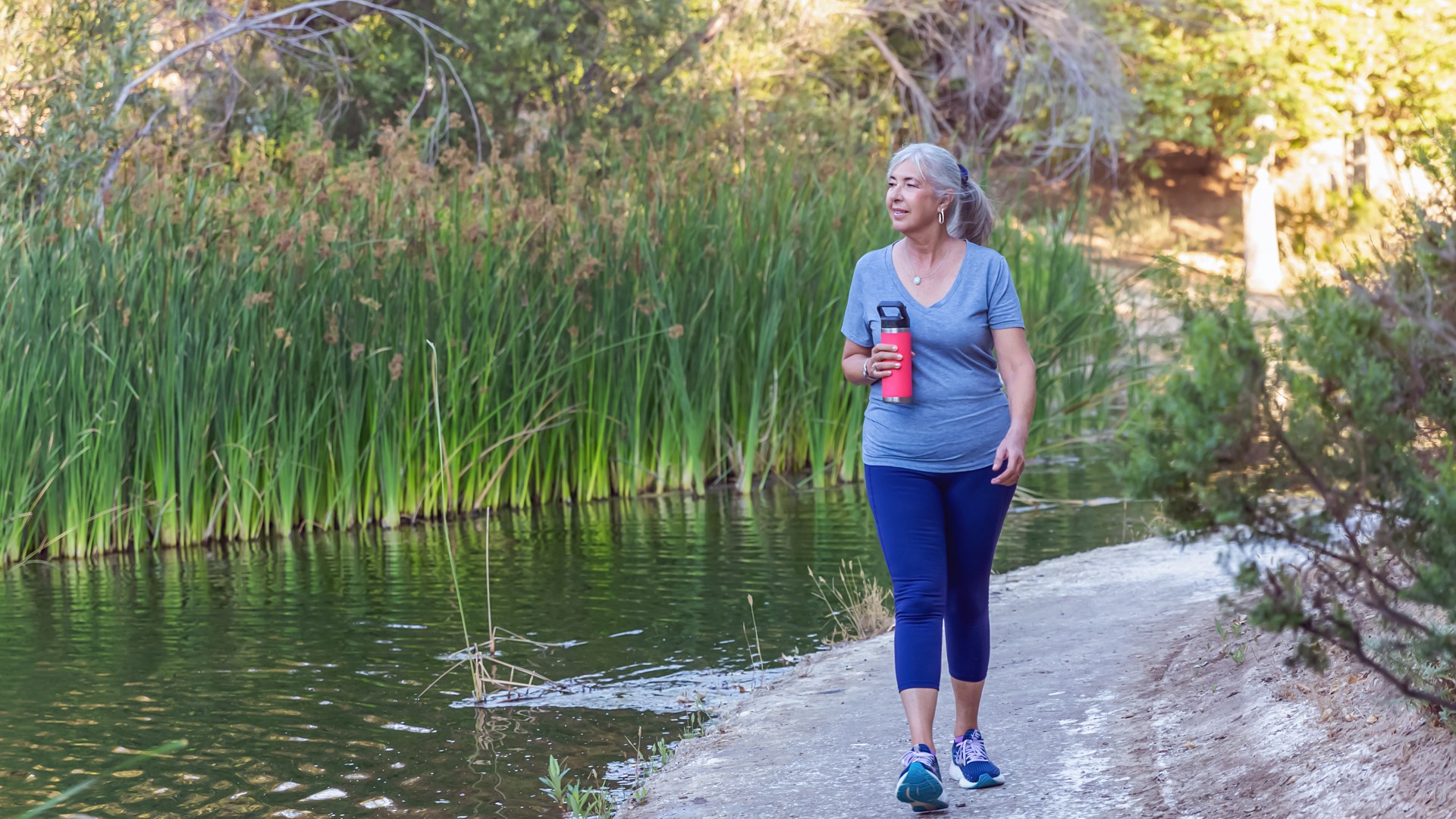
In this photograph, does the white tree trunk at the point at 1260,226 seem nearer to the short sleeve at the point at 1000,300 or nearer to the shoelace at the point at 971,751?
the short sleeve at the point at 1000,300

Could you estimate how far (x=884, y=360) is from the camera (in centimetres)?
373

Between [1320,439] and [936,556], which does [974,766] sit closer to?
[936,556]

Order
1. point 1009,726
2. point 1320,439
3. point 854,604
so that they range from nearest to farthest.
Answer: point 1320,439 → point 1009,726 → point 854,604

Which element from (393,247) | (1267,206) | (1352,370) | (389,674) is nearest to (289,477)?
(393,247)

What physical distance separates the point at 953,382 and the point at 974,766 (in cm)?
93

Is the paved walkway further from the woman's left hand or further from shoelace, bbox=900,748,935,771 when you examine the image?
the woman's left hand

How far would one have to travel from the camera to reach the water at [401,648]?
4.61 m

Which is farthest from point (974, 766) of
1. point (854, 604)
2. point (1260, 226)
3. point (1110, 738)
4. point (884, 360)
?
point (1260, 226)

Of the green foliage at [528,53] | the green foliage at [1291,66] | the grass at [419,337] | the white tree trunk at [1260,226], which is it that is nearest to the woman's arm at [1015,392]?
the grass at [419,337]

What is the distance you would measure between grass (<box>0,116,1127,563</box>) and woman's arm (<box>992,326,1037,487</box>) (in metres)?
4.31

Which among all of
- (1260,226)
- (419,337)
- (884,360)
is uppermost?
(1260,226)

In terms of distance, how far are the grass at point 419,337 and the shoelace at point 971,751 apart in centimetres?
423

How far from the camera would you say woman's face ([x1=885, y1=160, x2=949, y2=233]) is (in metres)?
3.81

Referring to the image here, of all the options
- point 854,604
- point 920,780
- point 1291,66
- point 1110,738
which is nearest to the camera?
point 920,780
